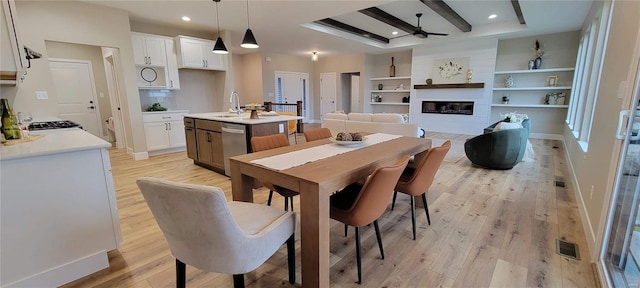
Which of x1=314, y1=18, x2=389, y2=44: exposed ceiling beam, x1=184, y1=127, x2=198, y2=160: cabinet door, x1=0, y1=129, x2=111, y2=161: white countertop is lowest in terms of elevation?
x1=184, y1=127, x2=198, y2=160: cabinet door

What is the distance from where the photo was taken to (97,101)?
617cm

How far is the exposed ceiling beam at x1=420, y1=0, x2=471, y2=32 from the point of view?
4.63 m

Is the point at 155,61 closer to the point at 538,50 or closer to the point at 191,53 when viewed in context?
the point at 191,53

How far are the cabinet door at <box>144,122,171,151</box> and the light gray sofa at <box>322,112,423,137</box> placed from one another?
310cm

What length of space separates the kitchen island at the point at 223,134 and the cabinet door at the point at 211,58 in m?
1.77

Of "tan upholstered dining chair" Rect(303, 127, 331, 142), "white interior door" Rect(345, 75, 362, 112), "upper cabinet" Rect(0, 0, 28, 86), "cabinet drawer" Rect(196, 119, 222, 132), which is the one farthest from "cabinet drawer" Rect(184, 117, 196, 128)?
"white interior door" Rect(345, 75, 362, 112)

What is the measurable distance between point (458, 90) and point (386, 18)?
3.28 meters

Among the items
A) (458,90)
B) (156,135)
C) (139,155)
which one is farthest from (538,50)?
(139,155)

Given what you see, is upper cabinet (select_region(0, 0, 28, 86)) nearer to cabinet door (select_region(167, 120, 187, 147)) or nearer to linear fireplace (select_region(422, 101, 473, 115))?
cabinet door (select_region(167, 120, 187, 147))

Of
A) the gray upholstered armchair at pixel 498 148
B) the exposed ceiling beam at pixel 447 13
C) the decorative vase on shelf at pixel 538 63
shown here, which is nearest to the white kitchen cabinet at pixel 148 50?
the exposed ceiling beam at pixel 447 13

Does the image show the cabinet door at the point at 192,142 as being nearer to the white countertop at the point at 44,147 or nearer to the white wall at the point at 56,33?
the white wall at the point at 56,33

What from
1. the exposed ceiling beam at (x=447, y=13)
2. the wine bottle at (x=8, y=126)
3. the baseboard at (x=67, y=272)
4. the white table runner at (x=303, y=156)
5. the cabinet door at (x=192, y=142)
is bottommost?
the baseboard at (x=67, y=272)

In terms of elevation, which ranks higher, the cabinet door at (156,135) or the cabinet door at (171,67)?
the cabinet door at (171,67)

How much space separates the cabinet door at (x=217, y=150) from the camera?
382 centimetres
